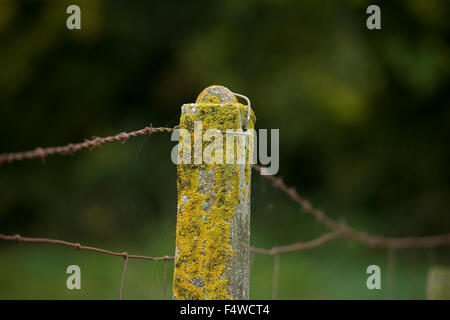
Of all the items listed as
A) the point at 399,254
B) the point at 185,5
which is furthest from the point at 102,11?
the point at 399,254

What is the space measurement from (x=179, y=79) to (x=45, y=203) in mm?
3046

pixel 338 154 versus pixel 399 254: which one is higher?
pixel 338 154

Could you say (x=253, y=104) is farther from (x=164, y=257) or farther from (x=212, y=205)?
(x=212, y=205)

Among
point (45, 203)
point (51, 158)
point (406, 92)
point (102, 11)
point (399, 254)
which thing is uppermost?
point (102, 11)

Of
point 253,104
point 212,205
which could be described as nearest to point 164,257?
point 212,205

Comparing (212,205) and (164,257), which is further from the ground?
(212,205)

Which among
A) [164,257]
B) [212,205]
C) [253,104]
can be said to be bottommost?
[164,257]

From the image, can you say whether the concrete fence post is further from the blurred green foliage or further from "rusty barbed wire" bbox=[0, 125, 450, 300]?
the blurred green foliage

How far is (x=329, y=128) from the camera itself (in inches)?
398

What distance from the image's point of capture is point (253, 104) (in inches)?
378

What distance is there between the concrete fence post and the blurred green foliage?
20.8ft

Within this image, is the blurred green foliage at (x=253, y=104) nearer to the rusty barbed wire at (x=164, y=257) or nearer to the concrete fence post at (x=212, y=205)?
the rusty barbed wire at (x=164, y=257)

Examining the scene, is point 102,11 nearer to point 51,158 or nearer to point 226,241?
point 51,158

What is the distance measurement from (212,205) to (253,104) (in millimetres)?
7632
